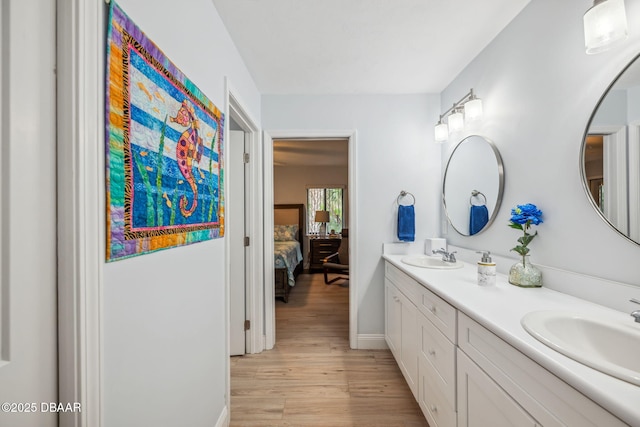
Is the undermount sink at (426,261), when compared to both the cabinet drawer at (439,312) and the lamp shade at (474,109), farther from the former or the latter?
the lamp shade at (474,109)

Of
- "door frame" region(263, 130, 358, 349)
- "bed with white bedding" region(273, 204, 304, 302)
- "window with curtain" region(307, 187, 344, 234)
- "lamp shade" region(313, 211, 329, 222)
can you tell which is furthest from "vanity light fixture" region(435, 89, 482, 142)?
"window with curtain" region(307, 187, 344, 234)

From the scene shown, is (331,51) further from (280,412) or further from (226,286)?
(280,412)

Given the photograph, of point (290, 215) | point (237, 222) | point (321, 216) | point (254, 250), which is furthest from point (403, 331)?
point (290, 215)

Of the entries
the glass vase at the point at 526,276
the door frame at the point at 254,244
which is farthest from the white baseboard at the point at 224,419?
the glass vase at the point at 526,276

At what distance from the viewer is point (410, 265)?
208 cm

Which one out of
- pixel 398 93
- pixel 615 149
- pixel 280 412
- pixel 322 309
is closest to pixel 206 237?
pixel 280 412

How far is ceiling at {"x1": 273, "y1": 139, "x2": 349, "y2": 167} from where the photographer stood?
4617mm

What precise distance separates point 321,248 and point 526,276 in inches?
Result: 184

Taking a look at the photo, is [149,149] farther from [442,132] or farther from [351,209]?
[442,132]

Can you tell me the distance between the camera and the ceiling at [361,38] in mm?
1534

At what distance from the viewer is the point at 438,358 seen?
1.41 meters

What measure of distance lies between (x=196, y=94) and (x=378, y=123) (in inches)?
70.5

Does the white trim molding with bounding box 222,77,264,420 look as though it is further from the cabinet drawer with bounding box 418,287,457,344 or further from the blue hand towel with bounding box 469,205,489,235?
the blue hand towel with bounding box 469,205,489,235

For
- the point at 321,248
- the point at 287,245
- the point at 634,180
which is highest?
the point at 634,180
